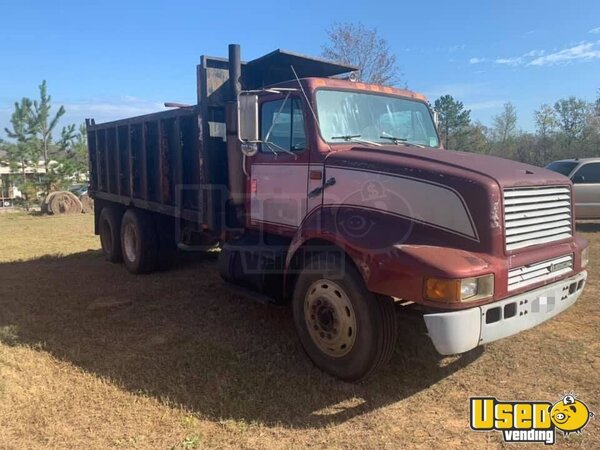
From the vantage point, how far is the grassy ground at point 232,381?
3.29 metres

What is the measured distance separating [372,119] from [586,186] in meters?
8.98

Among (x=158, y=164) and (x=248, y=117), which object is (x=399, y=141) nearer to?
(x=248, y=117)

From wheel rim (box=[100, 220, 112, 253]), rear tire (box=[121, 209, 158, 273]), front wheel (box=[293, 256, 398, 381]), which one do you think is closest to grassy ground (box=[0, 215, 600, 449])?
front wheel (box=[293, 256, 398, 381])

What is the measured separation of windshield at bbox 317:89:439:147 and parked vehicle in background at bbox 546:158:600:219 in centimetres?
800

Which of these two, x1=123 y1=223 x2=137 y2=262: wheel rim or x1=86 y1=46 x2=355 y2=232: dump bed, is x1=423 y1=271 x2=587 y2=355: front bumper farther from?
x1=123 y1=223 x2=137 y2=262: wheel rim

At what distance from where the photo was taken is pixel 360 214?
3.93 m

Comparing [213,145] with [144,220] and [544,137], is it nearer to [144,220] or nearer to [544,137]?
[144,220]

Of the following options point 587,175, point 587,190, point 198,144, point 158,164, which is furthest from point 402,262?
point 587,175

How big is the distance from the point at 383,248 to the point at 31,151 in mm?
28217

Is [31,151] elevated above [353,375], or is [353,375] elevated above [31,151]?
[31,151]

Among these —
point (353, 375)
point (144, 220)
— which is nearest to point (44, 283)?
point (144, 220)

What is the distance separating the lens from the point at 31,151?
26.9 m

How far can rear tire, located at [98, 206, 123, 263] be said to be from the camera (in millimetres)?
8766

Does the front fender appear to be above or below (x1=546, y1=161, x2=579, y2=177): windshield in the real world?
below
